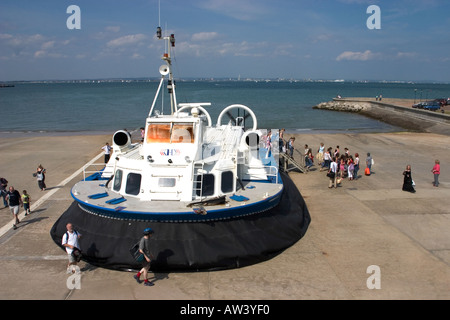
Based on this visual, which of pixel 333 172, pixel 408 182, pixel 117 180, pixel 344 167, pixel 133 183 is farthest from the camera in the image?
pixel 344 167

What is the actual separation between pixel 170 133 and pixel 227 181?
151cm

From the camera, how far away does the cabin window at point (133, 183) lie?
672 centimetres

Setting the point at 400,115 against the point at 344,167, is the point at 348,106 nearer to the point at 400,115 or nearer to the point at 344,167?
the point at 400,115

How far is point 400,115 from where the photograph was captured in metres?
30.5

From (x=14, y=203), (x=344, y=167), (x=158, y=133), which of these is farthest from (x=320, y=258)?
(x=14, y=203)

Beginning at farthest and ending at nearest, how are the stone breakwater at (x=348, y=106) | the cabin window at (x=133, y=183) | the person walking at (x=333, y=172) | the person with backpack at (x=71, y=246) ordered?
1. the stone breakwater at (x=348, y=106)
2. the person walking at (x=333, y=172)
3. the cabin window at (x=133, y=183)
4. the person with backpack at (x=71, y=246)

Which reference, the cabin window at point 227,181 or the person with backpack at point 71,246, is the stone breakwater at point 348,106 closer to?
the cabin window at point 227,181

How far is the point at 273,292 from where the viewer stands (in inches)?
206

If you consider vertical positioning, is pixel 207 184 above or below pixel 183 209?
above

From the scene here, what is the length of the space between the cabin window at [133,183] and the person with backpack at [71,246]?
1.35m

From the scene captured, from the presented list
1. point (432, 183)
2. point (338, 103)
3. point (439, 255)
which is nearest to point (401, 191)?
point (432, 183)

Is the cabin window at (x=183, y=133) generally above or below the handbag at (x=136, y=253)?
above

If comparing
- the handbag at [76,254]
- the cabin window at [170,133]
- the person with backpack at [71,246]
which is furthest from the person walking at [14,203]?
the cabin window at [170,133]

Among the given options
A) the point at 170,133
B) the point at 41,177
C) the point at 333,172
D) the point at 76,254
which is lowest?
the point at 76,254
